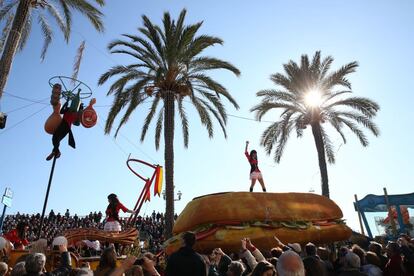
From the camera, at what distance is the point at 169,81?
542 inches

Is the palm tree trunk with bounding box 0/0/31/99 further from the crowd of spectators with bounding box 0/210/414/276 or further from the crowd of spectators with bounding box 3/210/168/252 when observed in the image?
the crowd of spectators with bounding box 3/210/168/252

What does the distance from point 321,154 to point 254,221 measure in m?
8.92

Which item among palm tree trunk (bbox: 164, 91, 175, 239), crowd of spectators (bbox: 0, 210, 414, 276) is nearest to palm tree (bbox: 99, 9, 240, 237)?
palm tree trunk (bbox: 164, 91, 175, 239)

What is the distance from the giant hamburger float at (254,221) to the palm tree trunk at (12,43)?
21.0ft

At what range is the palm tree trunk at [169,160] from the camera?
1234cm

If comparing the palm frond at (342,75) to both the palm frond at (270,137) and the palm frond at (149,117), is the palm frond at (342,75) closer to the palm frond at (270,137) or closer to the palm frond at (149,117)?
the palm frond at (270,137)

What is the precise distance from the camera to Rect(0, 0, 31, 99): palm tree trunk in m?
9.90

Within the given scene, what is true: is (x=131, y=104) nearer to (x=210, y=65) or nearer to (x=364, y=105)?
(x=210, y=65)

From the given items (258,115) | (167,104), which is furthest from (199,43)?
(258,115)

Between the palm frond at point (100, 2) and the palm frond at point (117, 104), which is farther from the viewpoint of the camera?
the palm frond at point (117, 104)

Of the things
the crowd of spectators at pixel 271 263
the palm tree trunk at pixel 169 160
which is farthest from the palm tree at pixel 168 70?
the crowd of spectators at pixel 271 263

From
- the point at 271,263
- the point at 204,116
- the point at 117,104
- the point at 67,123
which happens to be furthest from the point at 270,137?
the point at 271,263

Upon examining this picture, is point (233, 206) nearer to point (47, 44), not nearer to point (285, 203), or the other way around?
point (285, 203)

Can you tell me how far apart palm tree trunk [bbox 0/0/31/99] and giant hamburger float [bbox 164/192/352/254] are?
6393 mm
